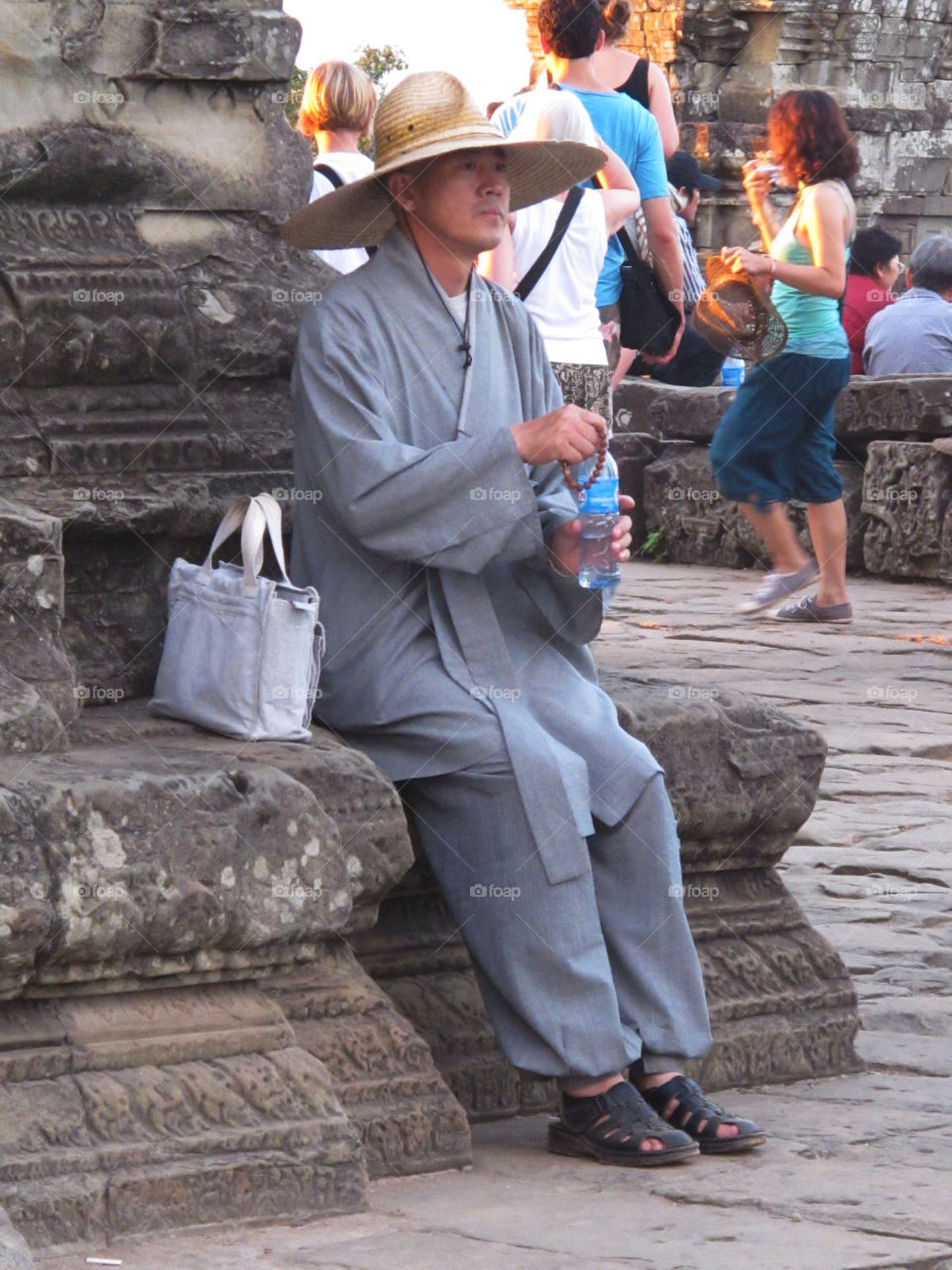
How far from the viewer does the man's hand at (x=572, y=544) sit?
3637 mm

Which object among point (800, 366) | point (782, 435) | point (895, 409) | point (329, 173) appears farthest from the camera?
point (895, 409)

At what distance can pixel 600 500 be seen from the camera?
368 centimetres

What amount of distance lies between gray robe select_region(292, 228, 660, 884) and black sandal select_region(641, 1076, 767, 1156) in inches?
15.1

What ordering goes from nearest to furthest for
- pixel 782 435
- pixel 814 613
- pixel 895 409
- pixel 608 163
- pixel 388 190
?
pixel 388 190, pixel 608 163, pixel 782 435, pixel 814 613, pixel 895 409

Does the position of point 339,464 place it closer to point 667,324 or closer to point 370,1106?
point 370,1106

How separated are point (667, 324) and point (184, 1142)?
497 cm

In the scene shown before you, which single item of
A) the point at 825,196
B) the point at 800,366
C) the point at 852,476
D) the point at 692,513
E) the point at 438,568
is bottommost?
the point at 692,513

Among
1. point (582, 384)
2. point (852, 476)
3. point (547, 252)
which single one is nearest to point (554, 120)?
point (547, 252)

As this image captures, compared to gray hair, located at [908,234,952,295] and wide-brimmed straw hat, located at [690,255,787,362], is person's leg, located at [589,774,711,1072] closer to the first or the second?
wide-brimmed straw hat, located at [690,255,787,362]

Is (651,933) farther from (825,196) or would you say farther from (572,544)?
(825,196)

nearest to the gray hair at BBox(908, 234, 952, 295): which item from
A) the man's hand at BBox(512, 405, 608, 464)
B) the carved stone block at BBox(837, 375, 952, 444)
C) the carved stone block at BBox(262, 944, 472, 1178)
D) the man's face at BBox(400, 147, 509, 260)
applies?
the carved stone block at BBox(837, 375, 952, 444)

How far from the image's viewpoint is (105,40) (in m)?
3.76

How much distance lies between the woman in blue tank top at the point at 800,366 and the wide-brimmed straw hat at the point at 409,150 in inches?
135

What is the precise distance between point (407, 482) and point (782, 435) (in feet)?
Result: 15.9
